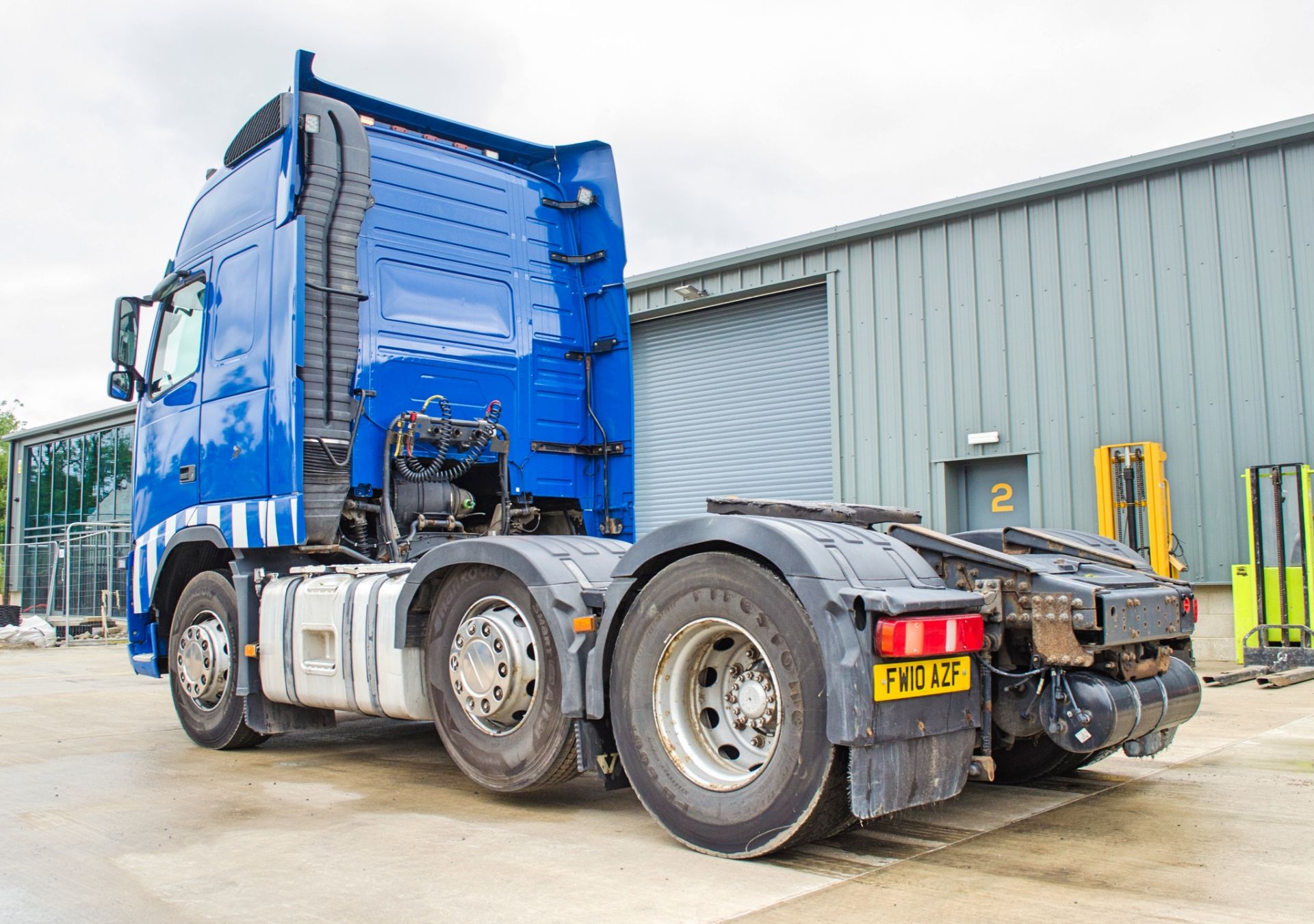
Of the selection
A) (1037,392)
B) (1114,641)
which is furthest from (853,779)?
(1037,392)

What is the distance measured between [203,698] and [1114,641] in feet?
17.8

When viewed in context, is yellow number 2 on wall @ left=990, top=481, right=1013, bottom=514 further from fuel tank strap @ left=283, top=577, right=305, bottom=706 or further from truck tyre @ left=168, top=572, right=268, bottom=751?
fuel tank strap @ left=283, top=577, right=305, bottom=706

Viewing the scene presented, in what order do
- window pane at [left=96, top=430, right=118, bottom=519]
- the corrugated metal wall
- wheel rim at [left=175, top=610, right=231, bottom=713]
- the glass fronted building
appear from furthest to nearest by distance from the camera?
window pane at [left=96, top=430, right=118, bottom=519]
the glass fronted building
the corrugated metal wall
wheel rim at [left=175, top=610, right=231, bottom=713]

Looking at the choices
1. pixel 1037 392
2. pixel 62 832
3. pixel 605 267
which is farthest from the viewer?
pixel 1037 392

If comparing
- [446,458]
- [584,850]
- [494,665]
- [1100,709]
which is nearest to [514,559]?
[494,665]

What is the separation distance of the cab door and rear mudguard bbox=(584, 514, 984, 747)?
3.94 meters

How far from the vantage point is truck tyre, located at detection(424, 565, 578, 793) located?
184 inches

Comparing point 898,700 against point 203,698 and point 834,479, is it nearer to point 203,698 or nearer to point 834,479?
point 203,698

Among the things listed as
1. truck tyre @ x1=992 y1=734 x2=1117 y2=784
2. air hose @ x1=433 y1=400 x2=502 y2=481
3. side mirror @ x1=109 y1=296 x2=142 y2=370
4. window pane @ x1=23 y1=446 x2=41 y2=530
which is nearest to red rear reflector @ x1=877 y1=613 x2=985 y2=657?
truck tyre @ x1=992 y1=734 x2=1117 y2=784

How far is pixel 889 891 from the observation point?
346 cm

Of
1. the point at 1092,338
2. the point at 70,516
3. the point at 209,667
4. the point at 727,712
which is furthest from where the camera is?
the point at 70,516

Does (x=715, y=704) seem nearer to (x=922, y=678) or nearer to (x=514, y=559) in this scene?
(x=922, y=678)

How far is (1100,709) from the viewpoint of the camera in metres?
3.88

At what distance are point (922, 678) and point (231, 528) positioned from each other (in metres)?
4.45
